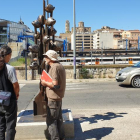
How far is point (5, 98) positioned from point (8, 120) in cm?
41

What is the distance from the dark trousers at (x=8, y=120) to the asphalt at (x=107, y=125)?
0.85m

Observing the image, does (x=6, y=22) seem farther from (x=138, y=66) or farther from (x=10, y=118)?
(x=10, y=118)

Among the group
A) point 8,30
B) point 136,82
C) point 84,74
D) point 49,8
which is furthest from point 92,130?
point 8,30

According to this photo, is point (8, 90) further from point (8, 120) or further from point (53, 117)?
point (53, 117)

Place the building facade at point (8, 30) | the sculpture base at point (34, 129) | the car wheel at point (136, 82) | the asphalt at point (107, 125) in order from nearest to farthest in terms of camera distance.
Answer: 1. the sculpture base at point (34, 129)
2. the asphalt at point (107, 125)
3. the car wheel at point (136, 82)
4. the building facade at point (8, 30)

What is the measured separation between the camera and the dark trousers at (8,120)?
12.0 ft

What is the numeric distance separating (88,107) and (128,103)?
4.98ft

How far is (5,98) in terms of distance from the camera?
353cm

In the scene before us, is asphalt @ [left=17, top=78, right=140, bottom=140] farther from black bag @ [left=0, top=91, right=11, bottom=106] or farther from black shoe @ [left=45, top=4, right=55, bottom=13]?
black shoe @ [left=45, top=4, right=55, bottom=13]

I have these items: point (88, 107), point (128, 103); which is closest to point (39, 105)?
point (88, 107)

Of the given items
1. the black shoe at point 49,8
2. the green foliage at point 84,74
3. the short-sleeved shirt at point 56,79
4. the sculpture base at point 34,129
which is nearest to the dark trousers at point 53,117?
the short-sleeved shirt at point 56,79

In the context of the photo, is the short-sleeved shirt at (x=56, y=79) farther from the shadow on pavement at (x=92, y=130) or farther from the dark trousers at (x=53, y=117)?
the shadow on pavement at (x=92, y=130)

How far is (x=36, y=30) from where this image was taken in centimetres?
534

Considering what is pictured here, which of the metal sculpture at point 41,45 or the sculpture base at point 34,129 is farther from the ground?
the metal sculpture at point 41,45
